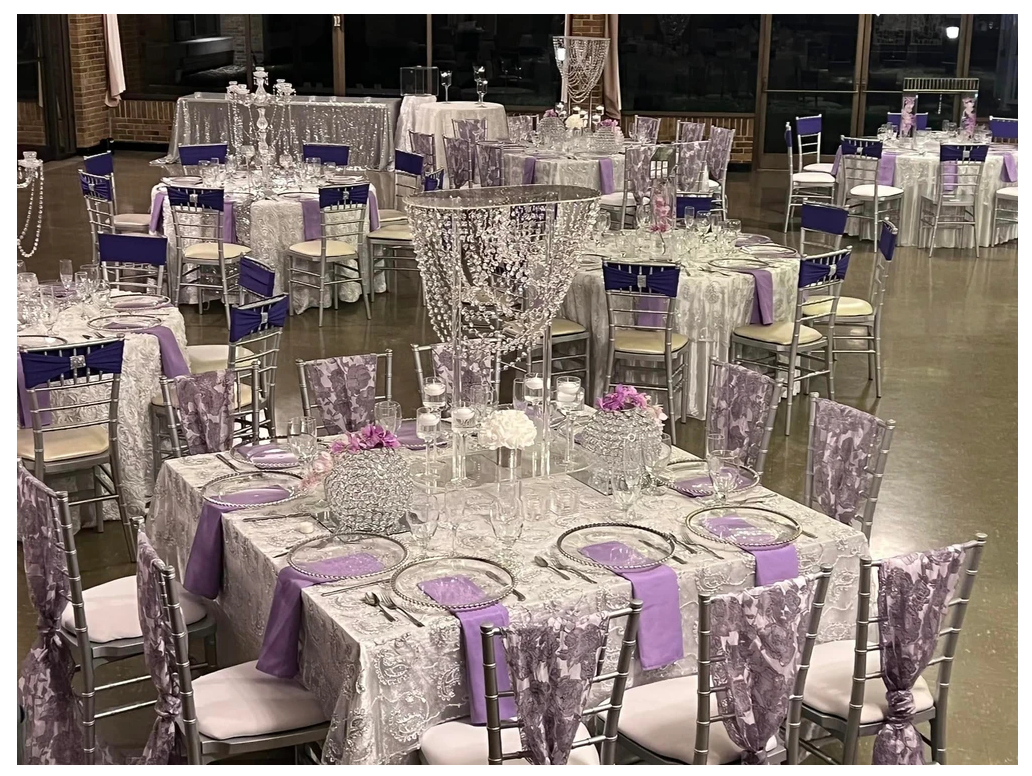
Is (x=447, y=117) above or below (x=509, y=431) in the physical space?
above

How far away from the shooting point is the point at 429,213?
3744 millimetres

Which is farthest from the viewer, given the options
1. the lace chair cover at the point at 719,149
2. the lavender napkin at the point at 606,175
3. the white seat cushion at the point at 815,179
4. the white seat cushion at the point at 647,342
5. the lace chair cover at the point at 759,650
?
the white seat cushion at the point at 815,179

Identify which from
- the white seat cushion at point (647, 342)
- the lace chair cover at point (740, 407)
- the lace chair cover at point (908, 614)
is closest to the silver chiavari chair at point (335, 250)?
the white seat cushion at point (647, 342)

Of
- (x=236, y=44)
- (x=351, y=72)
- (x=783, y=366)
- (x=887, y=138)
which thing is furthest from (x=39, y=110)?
(x=783, y=366)

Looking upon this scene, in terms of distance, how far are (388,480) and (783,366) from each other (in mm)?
3475

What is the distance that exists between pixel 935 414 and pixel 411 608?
13.8ft

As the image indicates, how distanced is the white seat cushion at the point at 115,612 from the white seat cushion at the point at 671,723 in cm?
126

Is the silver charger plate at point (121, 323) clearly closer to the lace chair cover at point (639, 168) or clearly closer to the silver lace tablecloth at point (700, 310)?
the silver lace tablecloth at point (700, 310)

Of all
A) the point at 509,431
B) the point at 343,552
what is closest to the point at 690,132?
the point at 509,431

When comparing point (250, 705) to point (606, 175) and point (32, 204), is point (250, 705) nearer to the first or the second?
point (606, 175)

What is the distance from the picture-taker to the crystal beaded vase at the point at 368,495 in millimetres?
3436

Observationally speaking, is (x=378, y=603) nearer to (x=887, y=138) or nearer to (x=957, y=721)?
(x=957, y=721)

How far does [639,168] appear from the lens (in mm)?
8859

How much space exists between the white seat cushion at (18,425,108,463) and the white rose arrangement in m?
1.88
